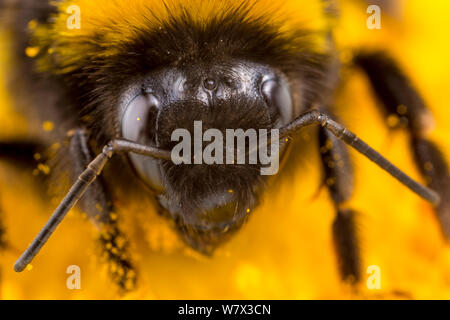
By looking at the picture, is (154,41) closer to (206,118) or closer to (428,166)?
(206,118)

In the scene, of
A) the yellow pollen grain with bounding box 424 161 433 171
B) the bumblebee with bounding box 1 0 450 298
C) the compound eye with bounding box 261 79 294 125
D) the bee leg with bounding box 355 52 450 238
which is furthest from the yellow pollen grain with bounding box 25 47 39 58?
the yellow pollen grain with bounding box 424 161 433 171

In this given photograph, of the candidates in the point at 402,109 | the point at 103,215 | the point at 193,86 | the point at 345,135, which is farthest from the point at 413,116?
the point at 103,215

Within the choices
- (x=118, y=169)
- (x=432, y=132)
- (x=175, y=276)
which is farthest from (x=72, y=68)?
(x=432, y=132)

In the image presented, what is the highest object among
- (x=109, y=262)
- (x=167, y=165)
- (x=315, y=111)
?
(x=315, y=111)

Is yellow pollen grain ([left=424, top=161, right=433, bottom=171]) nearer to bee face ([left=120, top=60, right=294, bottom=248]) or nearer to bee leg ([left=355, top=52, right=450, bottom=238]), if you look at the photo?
bee leg ([left=355, top=52, right=450, bottom=238])

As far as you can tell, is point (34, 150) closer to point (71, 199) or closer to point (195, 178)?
point (71, 199)

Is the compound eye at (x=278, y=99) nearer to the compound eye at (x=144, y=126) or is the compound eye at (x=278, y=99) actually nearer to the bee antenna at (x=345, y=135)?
the bee antenna at (x=345, y=135)

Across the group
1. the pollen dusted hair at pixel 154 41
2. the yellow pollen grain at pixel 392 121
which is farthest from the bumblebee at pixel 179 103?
the yellow pollen grain at pixel 392 121
